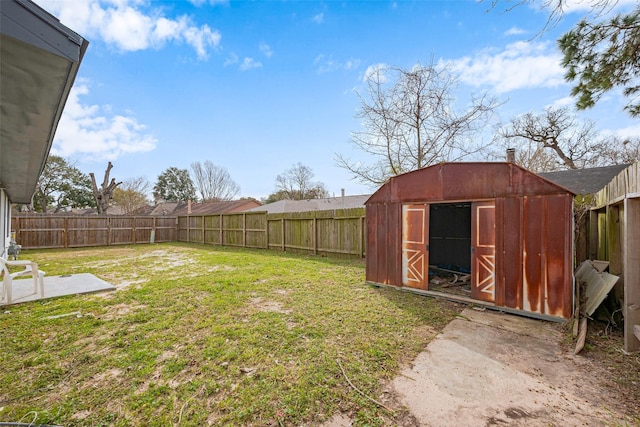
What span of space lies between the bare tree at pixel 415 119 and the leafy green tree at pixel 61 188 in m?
27.8

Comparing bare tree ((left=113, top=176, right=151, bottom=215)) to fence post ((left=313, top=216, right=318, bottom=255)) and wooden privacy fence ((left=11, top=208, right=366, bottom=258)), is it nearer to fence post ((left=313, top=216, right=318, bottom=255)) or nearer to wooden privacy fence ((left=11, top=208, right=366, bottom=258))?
wooden privacy fence ((left=11, top=208, right=366, bottom=258))

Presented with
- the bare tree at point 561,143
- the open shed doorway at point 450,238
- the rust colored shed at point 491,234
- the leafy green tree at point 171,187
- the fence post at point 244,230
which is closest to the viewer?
the rust colored shed at point 491,234

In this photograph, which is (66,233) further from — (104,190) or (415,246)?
(415,246)

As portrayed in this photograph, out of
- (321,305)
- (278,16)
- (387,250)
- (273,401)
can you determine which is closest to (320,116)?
(278,16)

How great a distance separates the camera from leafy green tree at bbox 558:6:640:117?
4.03 meters

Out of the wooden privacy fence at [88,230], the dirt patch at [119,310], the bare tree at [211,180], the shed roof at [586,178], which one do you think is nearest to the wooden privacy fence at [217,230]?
the wooden privacy fence at [88,230]

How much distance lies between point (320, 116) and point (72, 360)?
35.6 ft

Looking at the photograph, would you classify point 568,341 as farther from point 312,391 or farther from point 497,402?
point 312,391

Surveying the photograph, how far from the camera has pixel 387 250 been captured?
545 cm

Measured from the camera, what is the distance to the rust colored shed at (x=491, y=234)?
12.1 ft

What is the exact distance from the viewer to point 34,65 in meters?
1.46

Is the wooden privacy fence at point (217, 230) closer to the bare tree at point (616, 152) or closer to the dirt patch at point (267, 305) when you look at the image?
the dirt patch at point (267, 305)

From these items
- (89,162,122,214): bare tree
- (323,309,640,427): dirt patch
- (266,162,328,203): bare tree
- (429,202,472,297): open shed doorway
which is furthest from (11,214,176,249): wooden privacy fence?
(266,162,328,203): bare tree

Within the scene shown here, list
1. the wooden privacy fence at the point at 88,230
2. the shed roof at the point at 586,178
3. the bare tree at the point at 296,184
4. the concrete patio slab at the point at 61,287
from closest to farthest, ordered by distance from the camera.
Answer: the concrete patio slab at the point at 61,287 → the shed roof at the point at 586,178 → the wooden privacy fence at the point at 88,230 → the bare tree at the point at 296,184
